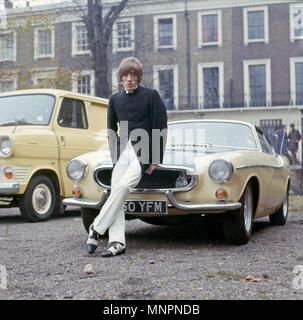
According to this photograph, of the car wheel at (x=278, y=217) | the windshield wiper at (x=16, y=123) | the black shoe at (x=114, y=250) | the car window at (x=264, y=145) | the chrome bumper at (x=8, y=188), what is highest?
the windshield wiper at (x=16, y=123)

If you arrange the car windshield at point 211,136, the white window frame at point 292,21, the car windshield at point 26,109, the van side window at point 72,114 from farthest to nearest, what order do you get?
the white window frame at point 292,21 → the van side window at point 72,114 → the car windshield at point 26,109 → the car windshield at point 211,136

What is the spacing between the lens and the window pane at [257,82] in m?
31.4

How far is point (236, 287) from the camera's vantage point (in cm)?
343

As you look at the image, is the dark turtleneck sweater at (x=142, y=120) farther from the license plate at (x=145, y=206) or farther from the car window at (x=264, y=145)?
the car window at (x=264, y=145)

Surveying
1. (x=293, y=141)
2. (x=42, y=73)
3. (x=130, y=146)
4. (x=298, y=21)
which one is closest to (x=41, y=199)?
(x=130, y=146)

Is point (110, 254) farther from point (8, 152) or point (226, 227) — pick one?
point (8, 152)

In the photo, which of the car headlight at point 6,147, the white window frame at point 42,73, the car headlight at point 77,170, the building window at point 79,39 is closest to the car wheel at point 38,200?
the car headlight at point 6,147

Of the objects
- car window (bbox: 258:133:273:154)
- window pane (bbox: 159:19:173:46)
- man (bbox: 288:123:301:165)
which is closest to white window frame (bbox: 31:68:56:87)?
man (bbox: 288:123:301:165)

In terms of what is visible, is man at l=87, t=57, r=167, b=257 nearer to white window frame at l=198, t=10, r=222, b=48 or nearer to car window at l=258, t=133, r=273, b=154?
car window at l=258, t=133, r=273, b=154

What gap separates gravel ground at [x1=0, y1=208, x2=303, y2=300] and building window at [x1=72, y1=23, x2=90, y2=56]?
79.2 feet

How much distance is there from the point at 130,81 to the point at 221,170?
1160mm

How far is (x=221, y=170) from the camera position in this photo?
15.8 ft

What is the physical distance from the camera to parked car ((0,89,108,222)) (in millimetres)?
7605
